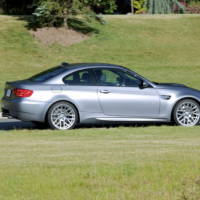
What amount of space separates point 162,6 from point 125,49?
15643 mm

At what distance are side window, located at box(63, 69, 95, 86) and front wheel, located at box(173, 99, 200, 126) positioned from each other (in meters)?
1.85

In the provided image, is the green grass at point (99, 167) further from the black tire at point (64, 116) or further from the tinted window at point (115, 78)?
the tinted window at point (115, 78)

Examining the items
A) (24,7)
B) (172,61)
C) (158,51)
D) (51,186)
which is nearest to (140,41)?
(158,51)

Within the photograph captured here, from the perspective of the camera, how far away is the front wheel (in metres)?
16.0

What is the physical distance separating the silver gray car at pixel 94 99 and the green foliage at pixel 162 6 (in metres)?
37.3

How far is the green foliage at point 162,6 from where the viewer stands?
174ft

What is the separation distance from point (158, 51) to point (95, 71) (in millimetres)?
23126

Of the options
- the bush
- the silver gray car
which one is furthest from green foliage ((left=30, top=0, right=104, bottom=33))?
the silver gray car

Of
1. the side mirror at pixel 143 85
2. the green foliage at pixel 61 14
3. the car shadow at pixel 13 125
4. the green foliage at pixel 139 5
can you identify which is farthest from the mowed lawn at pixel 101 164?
the green foliage at pixel 139 5

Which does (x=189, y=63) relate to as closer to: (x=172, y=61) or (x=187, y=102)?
(x=172, y=61)

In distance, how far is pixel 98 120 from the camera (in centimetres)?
1567

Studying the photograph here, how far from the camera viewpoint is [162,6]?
53531 mm

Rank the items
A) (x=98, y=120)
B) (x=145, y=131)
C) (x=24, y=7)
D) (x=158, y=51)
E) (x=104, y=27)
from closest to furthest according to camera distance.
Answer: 1. (x=145, y=131)
2. (x=98, y=120)
3. (x=158, y=51)
4. (x=104, y=27)
5. (x=24, y=7)

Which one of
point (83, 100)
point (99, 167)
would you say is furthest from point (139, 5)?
point (99, 167)
